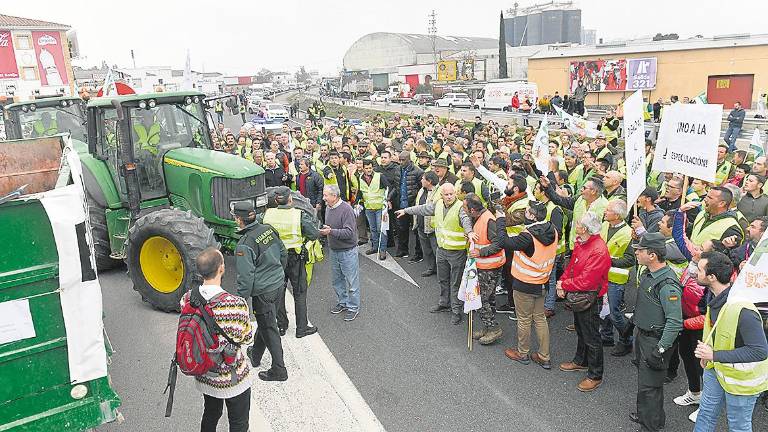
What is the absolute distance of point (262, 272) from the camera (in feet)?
16.5

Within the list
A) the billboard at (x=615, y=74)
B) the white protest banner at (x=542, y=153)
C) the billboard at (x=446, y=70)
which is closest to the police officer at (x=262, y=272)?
the white protest banner at (x=542, y=153)

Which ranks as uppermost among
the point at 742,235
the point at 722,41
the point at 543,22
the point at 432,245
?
the point at 543,22

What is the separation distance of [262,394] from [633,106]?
189 inches

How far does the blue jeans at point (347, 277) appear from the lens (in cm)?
674

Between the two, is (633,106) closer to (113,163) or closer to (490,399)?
(490,399)

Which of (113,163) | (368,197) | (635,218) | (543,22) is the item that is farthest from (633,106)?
(543,22)

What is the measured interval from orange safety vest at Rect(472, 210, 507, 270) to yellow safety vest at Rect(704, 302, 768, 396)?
2500mm

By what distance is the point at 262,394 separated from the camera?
5.18m

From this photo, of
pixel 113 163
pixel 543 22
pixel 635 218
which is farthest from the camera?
pixel 543 22

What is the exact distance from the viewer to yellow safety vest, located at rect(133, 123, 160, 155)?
7.63m

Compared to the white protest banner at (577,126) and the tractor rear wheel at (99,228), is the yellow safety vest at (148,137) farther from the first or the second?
the white protest banner at (577,126)

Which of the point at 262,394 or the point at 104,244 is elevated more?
the point at 104,244

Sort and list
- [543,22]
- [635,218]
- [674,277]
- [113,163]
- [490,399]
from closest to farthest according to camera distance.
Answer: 1. [674,277]
2. [490,399]
3. [635,218]
4. [113,163]
5. [543,22]

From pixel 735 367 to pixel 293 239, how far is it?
4.15 metres
